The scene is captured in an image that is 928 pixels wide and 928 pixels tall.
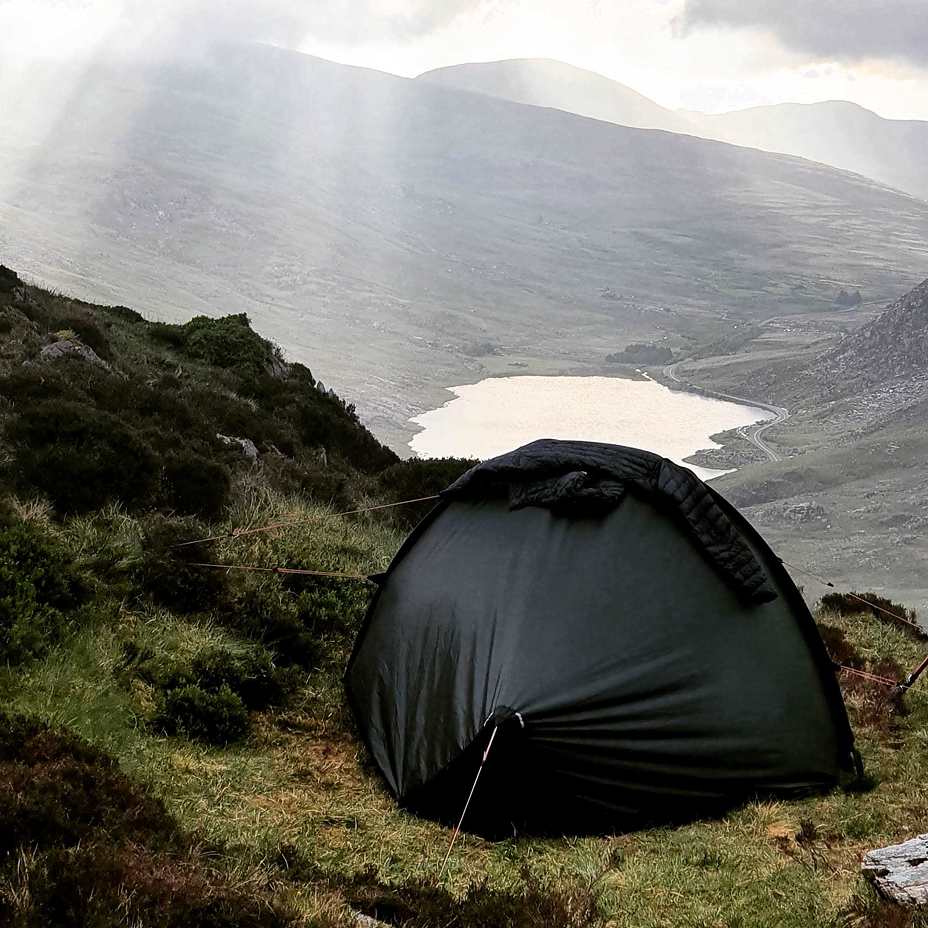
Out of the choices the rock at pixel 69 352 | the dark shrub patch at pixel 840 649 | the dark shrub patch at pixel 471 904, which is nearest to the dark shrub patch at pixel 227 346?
the rock at pixel 69 352

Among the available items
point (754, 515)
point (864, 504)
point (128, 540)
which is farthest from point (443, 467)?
point (864, 504)

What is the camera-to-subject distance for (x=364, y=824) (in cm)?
668

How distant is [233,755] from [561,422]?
6563 inches

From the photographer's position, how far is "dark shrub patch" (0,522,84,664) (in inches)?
283

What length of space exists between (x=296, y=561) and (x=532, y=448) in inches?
137

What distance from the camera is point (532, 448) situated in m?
8.51

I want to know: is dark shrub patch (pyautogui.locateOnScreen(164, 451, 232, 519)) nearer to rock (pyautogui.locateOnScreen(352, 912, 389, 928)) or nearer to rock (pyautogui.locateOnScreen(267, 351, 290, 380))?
rock (pyautogui.locateOnScreen(352, 912, 389, 928))

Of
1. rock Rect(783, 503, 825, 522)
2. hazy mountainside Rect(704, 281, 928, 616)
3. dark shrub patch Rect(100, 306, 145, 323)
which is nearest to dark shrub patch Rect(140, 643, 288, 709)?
dark shrub patch Rect(100, 306, 145, 323)

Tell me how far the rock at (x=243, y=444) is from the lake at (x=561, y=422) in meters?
118

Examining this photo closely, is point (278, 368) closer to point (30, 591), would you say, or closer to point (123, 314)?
point (123, 314)

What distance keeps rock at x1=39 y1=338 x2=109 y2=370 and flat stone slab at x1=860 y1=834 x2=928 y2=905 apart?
14482 mm

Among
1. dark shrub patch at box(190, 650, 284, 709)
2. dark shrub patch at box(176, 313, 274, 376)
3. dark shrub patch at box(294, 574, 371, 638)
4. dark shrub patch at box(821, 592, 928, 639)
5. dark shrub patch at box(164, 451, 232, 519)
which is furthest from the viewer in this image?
dark shrub patch at box(176, 313, 274, 376)

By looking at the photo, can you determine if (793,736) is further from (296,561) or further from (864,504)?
(864,504)

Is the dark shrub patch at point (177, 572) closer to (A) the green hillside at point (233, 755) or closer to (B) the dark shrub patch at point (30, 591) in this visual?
(A) the green hillside at point (233, 755)
